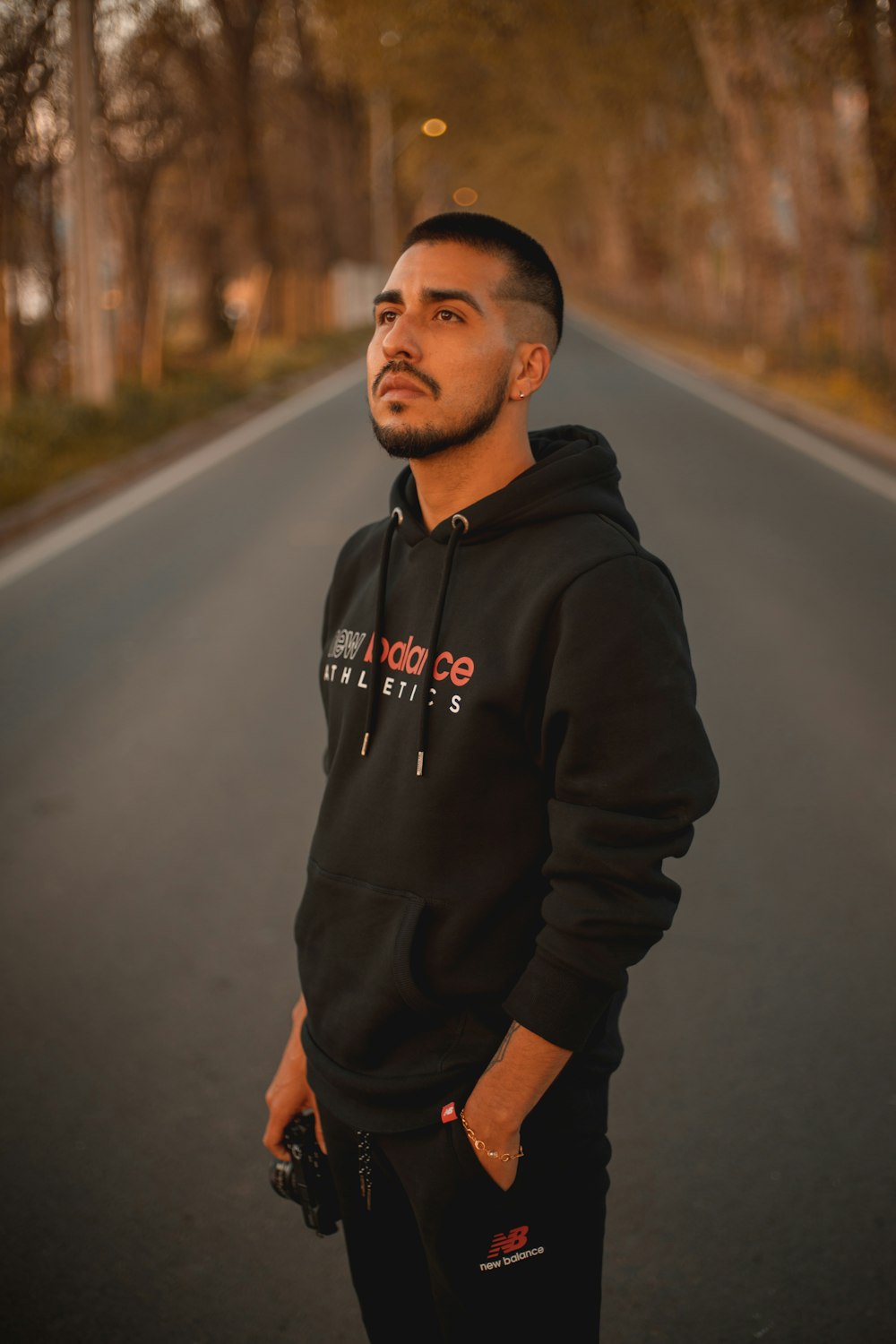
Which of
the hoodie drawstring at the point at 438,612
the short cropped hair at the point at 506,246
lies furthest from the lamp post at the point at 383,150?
the hoodie drawstring at the point at 438,612

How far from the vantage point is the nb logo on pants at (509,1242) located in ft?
5.94

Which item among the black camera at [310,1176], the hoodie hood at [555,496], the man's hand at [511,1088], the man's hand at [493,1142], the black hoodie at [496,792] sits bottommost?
the black camera at [310,1176]

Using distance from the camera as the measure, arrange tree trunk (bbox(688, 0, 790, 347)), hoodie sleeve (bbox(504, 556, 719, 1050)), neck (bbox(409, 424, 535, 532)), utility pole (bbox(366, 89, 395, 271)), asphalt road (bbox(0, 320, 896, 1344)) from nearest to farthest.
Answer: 1. hoodie sleeve (bbox(504, 556, 719, 1050))
2. neck (bbox(409, 424, 535, 532))
3. asphalt road (bbox(0, 320, 896, 1344))
4. tree trunk (bbox(688, 0, 790, 347))
5. utility pole (bbox(366, 89, 395, 271))

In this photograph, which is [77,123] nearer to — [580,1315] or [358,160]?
[580,1315]

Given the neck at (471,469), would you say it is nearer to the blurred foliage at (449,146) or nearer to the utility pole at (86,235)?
the utility pole at (86,235)

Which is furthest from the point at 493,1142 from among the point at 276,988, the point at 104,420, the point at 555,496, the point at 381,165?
the point at 381,165

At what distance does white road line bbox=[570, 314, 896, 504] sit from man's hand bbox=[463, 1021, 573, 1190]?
1059 cm

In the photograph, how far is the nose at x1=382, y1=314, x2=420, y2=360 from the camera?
1847 mm

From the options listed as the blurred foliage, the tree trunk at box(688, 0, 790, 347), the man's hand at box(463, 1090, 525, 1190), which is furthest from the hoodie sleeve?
the tree trunk at box(688, 0, 790, 347)

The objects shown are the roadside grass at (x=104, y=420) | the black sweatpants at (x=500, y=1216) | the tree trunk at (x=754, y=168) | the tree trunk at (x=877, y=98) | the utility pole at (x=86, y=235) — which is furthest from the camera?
the tree trunk at (x=754, y=168)

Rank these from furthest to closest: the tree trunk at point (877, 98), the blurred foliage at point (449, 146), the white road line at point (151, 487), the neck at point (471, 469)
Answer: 1. the blurred foliage at point (449, 146)
2. the tree trunk at point (877, 98)
3. the white road line at point (151, 487)
4. the neck at point (471, 469)

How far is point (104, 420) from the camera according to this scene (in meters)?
15.8

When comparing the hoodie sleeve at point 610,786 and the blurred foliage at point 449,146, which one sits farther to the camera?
the blurred foliage at point 449,146

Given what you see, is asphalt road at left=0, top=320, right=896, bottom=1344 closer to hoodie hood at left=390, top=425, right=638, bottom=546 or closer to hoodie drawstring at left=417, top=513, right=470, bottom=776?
hoodie drawstring at left=417, top=513, right=470, bottom=776
